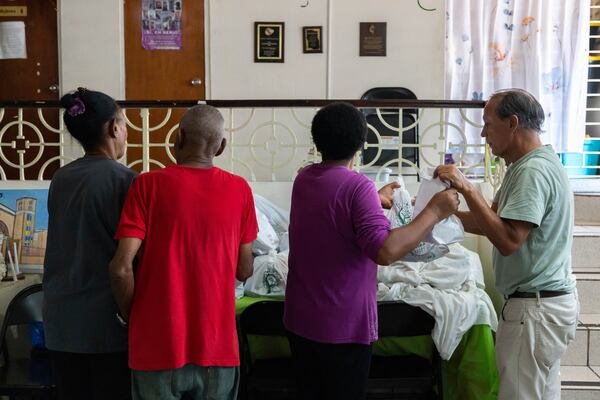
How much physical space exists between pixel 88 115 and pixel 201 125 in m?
0.35

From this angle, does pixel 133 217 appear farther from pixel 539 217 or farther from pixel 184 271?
pixel 539 217

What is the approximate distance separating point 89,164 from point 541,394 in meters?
1.63

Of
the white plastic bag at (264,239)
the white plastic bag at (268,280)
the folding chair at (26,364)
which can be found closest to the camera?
the folding chair at (26,364)

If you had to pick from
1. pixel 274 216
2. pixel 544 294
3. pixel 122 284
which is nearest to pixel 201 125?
pixel 122 284

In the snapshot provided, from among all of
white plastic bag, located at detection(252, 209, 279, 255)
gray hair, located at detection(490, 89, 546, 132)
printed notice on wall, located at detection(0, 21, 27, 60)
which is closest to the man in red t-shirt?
gray hair, located at detection(490, 89, 546, 132)

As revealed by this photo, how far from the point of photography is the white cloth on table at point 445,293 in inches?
110

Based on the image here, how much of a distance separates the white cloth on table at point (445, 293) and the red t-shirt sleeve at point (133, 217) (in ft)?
4.73

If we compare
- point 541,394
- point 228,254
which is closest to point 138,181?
point 228,254

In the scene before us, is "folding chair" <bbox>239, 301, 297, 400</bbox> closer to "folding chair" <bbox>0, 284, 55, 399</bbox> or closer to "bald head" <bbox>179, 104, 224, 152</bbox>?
"folding chair" <bbox>0, 284, 55, 399</bbox>

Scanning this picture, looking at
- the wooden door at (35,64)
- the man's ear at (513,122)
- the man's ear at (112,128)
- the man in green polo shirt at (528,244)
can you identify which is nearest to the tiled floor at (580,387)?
the man in green polo shirt at (528,244)

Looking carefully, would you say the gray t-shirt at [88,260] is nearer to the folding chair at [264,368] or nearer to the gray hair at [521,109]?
the folding chair at [264,368]

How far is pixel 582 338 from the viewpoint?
3.55 meters

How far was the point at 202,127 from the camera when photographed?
187 centimetres

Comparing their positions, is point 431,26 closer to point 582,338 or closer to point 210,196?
point 582,338
